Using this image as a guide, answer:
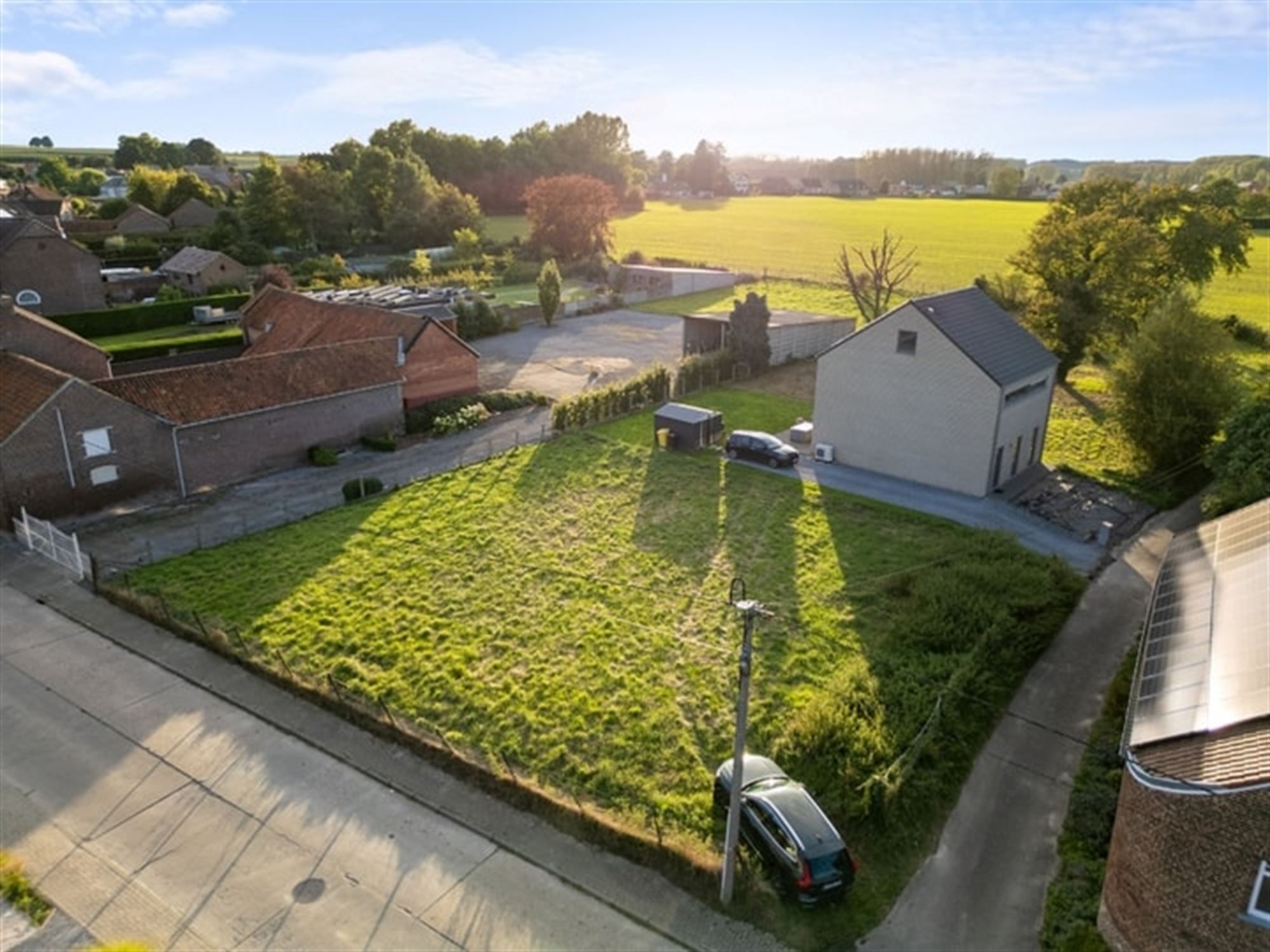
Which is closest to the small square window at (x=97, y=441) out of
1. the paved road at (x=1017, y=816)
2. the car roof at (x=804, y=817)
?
the car roof at (x=804, y=817)

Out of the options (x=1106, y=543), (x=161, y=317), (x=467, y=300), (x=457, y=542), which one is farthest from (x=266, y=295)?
(x=1106, y=543)

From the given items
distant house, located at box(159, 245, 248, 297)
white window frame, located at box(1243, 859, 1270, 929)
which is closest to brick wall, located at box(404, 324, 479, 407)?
white window frame, located at box(1243, 859, 1270, 929)

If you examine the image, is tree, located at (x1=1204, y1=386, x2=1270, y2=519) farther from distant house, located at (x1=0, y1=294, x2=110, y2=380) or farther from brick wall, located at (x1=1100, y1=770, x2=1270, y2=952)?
distant house, located at (x1=0, y1=294, x2=110, y2=380)

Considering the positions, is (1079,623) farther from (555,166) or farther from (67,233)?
(555,166)

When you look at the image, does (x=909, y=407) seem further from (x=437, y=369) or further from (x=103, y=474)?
(x=103, y=474)

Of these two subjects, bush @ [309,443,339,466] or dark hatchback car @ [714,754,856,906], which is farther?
bush @ [309,443,339,466]

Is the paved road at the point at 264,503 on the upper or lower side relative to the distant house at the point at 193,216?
lower

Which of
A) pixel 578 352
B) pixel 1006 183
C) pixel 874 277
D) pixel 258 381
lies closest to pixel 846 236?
pixel 874 277

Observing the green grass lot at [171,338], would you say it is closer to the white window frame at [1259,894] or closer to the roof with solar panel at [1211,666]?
the roof with solar panel at [1211,666]
